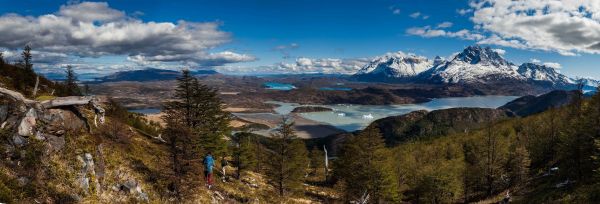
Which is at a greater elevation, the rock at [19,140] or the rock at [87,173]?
the rock at [19,140]

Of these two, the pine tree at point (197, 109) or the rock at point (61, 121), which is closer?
the rock at point (61, 121)

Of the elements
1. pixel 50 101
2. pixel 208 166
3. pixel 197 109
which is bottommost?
pixel 208 166

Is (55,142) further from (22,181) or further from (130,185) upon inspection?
(130,185)

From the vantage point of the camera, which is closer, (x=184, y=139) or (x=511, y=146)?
(x=184, y=139)

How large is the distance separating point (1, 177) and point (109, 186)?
6.76 metres

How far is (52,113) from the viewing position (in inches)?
918

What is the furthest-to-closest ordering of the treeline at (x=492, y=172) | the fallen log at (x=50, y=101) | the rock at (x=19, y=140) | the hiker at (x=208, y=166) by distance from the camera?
1. the treeline at (x=492, y=172)
2. the hiker at (x=208, y=166)
3. the fallen log at (x=50, y=101)
4. the rock at (x=19, y=140)

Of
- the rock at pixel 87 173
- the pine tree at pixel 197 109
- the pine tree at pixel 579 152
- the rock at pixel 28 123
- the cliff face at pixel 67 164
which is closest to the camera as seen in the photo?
the cliff face at pixel 67 164

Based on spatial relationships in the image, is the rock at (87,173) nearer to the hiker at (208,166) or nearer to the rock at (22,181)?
the rock at (22,181)

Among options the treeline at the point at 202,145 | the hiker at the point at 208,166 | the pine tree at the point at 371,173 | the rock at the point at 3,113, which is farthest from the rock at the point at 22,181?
the pine tree at the point at 371,173

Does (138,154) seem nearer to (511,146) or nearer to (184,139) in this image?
(184,139)

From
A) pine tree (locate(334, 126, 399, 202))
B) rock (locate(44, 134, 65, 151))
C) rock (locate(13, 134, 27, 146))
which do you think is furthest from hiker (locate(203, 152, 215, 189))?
pine tree (locate(334, 126, 399, 202))

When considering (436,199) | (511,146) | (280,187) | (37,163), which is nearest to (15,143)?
(37,163)

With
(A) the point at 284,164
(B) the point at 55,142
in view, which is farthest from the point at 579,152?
(B) the point at 55,142
